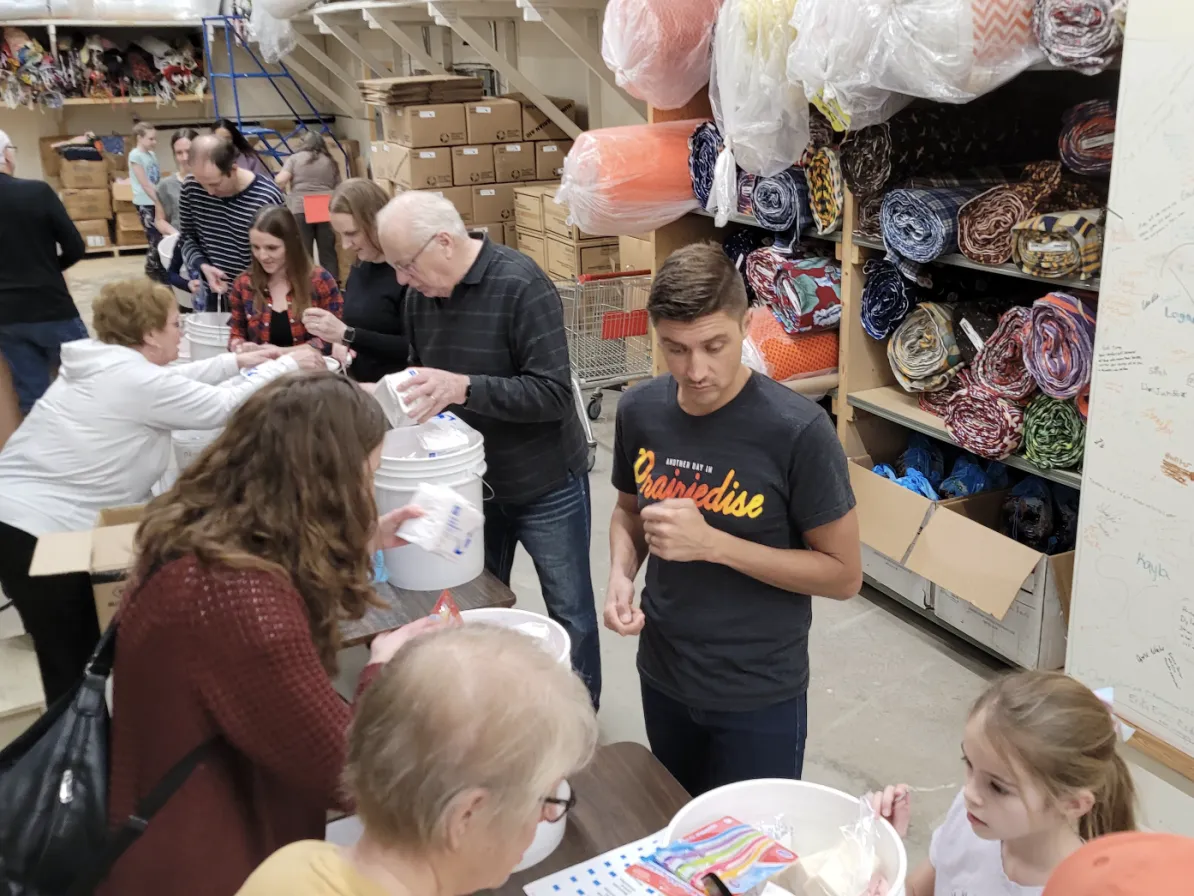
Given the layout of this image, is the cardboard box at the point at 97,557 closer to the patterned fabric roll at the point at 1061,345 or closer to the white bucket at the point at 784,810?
the white bucket at the point at 784,810

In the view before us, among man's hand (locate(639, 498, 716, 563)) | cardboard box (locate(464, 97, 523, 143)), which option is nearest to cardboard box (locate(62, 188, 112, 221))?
cardboard box (locate(464, 97, 523, 143))

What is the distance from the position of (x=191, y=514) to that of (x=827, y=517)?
97 cm

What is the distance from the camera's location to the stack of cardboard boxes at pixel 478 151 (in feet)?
24.9

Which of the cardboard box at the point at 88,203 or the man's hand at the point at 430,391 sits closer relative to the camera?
the man's hand at the point at 430,391

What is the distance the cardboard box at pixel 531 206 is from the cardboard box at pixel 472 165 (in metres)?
0.71

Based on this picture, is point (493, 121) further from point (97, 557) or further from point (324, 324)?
point (97, 557)

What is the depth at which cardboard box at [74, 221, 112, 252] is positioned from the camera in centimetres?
1138

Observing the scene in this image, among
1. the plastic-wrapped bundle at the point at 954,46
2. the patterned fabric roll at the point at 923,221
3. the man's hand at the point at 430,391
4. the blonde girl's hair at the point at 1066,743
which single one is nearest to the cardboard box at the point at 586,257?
the patterned fabric roll at the point at 923,221

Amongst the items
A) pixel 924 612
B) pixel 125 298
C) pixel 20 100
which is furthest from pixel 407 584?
pixel 20 100

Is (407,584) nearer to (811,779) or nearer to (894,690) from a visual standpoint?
(811,779)

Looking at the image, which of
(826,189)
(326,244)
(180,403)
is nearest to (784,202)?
(826,189)

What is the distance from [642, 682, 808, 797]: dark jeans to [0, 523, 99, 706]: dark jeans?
60.2 inches

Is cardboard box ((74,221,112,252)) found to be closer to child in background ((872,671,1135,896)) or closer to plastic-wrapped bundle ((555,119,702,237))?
plastic-wrapped bundle ((555,119,702,237))

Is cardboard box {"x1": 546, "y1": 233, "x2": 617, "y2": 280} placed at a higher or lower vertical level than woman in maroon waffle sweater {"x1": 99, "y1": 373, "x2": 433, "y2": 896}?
higher
